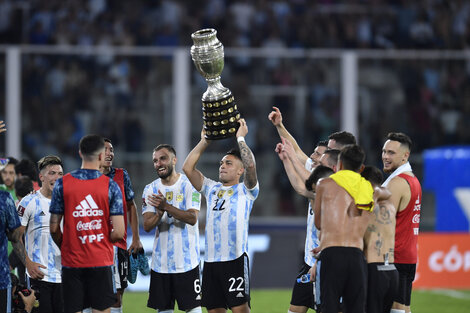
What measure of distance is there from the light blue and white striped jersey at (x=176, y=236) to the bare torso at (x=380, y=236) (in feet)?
6.73

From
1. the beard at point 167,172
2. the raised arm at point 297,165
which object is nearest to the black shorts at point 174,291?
the beard at point 167,172

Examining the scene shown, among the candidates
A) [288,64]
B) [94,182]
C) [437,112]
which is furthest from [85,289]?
[437,112]

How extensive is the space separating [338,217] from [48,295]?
3.25m

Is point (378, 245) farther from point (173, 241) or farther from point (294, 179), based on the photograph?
point (173, 241)

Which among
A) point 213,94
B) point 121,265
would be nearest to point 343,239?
point 213,94

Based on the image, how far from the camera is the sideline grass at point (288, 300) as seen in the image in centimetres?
1202

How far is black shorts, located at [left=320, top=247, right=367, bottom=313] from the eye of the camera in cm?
709

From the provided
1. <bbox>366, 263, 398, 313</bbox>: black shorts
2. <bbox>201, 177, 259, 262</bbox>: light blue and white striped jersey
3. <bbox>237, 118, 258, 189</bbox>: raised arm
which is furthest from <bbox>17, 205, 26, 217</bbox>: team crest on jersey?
<bbox>366, 263, 398, 313</bbox>: black shorts

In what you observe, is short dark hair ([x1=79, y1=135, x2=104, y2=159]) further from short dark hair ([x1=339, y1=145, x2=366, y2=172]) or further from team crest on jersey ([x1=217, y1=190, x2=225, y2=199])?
short dark hair ([x1=339, y1=145, x2=366, y2=172])

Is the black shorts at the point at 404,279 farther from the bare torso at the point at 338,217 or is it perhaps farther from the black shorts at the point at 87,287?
the black shorts at the point at 87,287

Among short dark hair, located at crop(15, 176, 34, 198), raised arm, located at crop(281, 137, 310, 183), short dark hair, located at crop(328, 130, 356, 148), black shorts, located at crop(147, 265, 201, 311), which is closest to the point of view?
raised arm, located at crop(281, 137, 310, 183)

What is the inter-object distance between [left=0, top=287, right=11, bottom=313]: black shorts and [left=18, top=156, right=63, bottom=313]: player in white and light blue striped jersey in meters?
1.32

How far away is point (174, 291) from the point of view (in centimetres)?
882

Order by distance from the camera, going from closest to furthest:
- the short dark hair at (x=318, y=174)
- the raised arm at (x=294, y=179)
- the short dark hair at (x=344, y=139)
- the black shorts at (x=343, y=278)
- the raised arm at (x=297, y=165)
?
the black shorts at (x=343, y=278), the short dark hair at (x=318, y=174), the raised arm at (x=294, y=179), the raised arm at (x=297, y=165), the short dark hair at (x=344, y=139)
